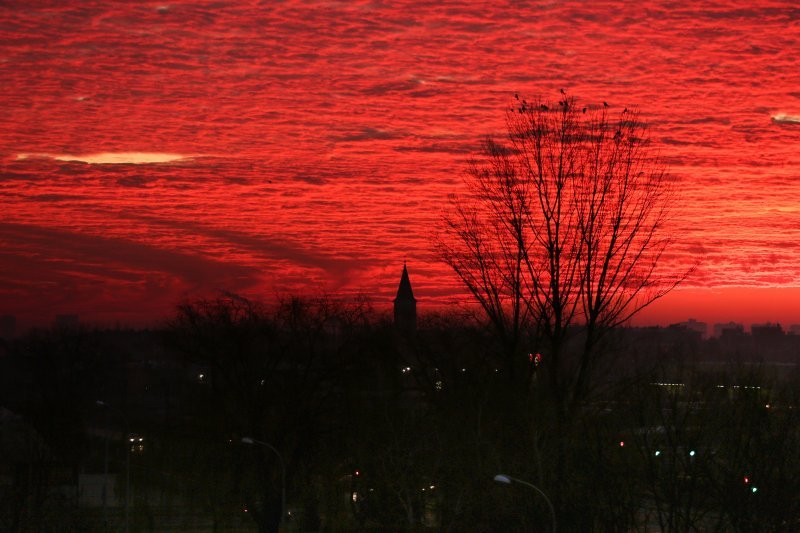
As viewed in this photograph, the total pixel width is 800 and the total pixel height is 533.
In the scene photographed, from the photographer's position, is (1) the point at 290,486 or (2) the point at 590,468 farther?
(1) the point at 290,486

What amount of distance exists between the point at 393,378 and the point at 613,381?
31352 millimetres

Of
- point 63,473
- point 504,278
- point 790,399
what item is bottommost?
point 63,473

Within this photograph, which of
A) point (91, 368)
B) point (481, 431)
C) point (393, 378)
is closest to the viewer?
point (481, 431)

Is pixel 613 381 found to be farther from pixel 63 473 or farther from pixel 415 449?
pixel 63 473

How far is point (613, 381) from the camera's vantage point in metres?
35.3

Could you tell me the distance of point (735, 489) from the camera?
34.0 metres

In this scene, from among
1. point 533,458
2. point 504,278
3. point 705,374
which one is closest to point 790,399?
point 705,374

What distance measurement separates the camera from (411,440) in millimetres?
47781

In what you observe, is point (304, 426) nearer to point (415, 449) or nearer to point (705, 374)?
point (415, 449)

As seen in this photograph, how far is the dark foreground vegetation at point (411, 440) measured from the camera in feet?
116

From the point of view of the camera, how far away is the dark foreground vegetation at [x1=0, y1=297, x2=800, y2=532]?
1387 inches

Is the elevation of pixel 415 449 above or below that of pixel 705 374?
below

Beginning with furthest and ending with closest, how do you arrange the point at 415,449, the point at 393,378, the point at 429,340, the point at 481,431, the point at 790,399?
the point at 429,340, the point at 393,378, the point at 415,449, the point at 481,431, the point at 790,399

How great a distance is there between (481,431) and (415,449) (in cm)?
494
